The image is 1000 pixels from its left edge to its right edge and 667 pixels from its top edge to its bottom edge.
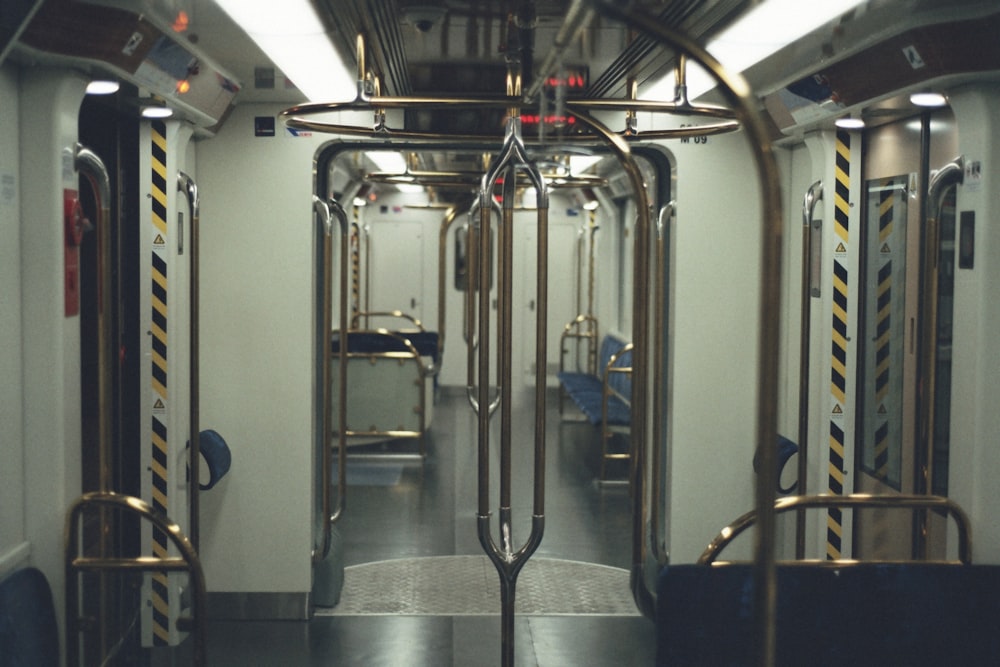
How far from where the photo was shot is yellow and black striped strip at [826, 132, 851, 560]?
5.38m

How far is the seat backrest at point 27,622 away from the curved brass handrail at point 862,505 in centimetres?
201

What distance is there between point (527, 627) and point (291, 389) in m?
1.72

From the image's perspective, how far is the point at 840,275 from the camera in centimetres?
540

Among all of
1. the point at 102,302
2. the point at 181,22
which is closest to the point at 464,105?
the point at 181,22

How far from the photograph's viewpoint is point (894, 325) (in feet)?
17.1

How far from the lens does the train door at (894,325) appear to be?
15.7 ft

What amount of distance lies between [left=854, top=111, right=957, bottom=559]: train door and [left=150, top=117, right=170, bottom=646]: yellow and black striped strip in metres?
3.24

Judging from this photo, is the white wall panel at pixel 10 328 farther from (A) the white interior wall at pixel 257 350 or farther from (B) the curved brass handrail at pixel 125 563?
(A) the white interior wall at pixel 257 350

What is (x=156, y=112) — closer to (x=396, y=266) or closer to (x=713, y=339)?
(x=713, y=339)

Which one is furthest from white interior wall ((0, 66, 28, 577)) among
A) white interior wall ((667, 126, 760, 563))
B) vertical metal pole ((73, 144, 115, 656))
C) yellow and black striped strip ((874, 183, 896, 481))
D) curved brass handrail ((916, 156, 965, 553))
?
yellow and black striped strip ((874, 183, 896, 481))

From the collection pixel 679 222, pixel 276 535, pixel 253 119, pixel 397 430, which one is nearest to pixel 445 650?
pixel 276 535

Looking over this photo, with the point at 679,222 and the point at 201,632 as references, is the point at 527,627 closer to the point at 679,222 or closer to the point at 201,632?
the point at 679,222

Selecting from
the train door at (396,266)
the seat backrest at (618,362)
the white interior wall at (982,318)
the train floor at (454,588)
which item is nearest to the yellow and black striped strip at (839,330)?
the train floor at (454,588)

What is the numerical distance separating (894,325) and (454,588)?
9.27 feet
